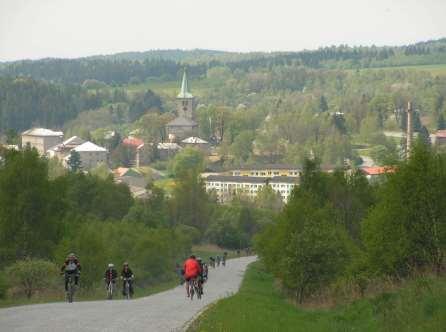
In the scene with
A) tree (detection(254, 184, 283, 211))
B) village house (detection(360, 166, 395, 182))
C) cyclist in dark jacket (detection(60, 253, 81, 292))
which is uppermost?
cyclist in dark jacket (detection(60, 253, 81, 292))

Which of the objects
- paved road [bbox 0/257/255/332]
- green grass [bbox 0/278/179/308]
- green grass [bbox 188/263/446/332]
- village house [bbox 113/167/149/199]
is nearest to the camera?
paved road [bbox 0/257/255/332]

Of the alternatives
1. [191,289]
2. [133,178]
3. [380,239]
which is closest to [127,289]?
[191,289]

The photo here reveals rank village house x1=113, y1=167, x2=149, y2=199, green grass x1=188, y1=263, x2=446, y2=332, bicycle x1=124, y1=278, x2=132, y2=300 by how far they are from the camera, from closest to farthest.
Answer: green grass x1=188, y1=263, x2=446, y2=332, bicycle x1=124, y1=278, x2=132, y2=300, village house x1=113, y1=167, x2=149, y2=199

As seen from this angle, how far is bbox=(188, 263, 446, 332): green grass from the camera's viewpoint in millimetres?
22188

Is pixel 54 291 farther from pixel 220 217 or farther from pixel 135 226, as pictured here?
pixel 220 217

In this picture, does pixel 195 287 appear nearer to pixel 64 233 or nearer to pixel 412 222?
pixel 412 222

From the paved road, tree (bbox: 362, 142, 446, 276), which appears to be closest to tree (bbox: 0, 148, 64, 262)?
tree (bbox: 362, 142, 446, 276)

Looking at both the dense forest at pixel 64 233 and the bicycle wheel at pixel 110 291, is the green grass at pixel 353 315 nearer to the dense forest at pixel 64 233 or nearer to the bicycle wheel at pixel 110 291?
the bicycle wheel at pixel 110 291

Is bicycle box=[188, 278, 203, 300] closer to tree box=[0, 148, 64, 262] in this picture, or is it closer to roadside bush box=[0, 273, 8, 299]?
roadside bush box=[0, 273, 8, 299]

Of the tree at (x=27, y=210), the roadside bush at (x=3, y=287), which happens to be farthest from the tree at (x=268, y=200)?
the roadside bush at (x=3, y=287)

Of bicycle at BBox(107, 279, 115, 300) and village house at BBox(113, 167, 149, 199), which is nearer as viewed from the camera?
bicycle at BBox(107, 279, 115, 300)

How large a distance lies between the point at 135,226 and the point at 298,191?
13.9 meters

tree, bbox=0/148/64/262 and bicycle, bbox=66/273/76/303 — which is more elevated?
bicycle, bbox=66/273/76/303

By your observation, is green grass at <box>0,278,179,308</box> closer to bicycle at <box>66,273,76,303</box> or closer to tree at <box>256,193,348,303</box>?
bicycle at <box>66,273,76,303</box>
